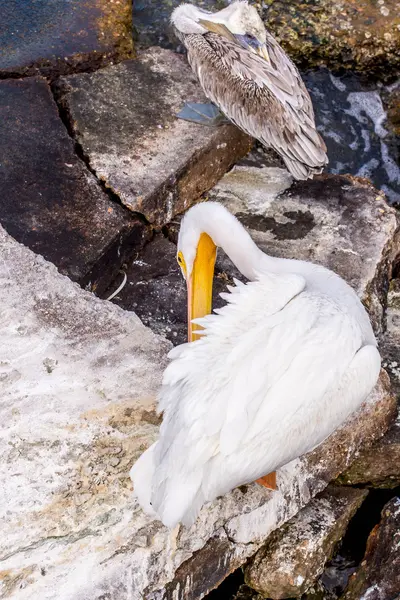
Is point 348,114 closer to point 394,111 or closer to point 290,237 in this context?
point 394,111

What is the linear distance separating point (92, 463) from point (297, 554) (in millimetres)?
838

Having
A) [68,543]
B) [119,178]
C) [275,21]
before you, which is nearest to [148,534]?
[68,543]

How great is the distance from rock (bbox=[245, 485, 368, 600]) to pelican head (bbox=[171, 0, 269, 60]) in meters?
2.31

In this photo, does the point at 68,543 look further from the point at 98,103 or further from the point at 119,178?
the point at 98,103

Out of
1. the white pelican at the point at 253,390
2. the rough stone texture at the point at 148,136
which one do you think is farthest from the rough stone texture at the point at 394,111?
the white pelican at the point at 253,390

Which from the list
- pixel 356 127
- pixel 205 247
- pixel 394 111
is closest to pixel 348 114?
pixel 356 127

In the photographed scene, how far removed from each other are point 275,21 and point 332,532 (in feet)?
12.4

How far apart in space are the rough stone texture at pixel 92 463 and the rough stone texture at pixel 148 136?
0.75 meters

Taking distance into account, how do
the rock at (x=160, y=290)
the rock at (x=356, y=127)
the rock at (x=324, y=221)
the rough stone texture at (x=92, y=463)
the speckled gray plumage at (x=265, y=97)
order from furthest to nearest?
the rock at (x=356, y=127), the speckled gray plumage at (x=265, y=97), the rock at (x=324, y=221), the rock at (x=160, y=290), the rough stone texture at (x=92, y=463)

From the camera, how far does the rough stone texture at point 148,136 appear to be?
12.9 ft

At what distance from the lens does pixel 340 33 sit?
575 centimetres

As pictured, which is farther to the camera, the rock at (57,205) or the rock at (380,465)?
the rock at (57,205)

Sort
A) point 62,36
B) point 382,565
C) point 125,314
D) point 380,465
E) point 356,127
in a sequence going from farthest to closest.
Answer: point 356,127 < point 62,36 < point 380,465 < point 125,314 < point 382,565

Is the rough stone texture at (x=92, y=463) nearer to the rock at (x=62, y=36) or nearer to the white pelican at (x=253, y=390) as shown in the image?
the white pelican at (x=253, y=390)
